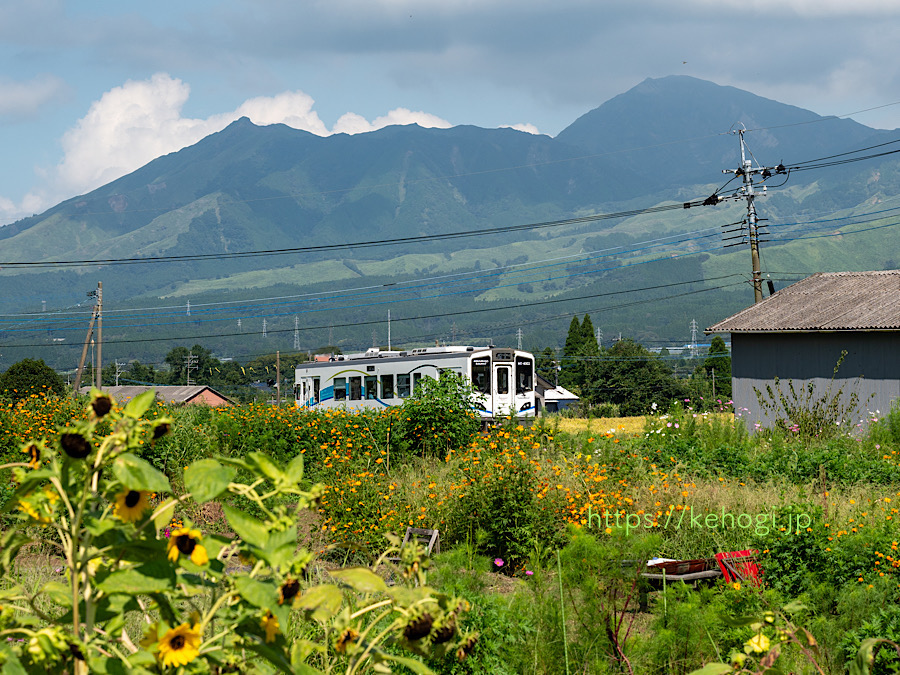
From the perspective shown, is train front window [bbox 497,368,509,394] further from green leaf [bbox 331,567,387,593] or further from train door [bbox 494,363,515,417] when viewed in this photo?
green leaf [bbox 331,567,387,593]

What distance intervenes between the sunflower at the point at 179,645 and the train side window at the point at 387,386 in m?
25.0

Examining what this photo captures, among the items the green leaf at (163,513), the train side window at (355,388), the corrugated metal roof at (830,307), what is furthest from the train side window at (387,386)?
the green leaf at (163,513)

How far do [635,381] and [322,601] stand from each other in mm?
69485

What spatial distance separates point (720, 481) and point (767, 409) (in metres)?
9.39

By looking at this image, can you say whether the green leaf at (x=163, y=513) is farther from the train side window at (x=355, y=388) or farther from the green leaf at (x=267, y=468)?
the train side window at (x=355, y=388)

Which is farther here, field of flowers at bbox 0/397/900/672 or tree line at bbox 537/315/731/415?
tree line at bbox 537/315/731/415

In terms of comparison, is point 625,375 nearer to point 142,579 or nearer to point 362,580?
point 362,580

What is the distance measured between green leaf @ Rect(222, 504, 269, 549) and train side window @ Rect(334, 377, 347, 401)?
2725 centimetres

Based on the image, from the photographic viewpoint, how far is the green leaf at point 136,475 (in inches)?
55.2

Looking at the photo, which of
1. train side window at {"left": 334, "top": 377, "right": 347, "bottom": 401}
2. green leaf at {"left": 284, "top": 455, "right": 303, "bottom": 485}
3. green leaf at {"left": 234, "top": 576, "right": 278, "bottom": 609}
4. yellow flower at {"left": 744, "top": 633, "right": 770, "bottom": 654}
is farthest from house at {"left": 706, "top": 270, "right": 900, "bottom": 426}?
green leaf at {"left": 234, "top": 576, "right": 278, "bottom": 609}

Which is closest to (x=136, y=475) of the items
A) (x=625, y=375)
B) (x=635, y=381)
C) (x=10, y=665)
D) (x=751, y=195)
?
(x=10, y=665)

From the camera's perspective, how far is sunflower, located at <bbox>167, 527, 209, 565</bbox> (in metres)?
1.63

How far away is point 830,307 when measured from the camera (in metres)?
19.0

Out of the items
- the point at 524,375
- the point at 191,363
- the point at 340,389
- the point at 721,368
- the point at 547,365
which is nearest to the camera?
the point at 524,375
